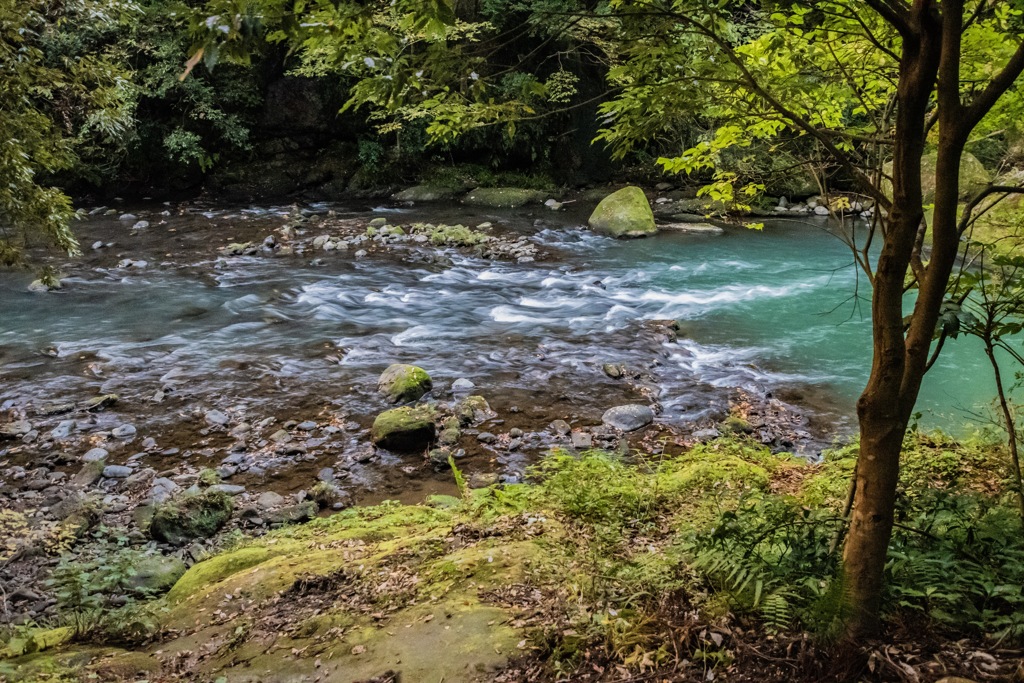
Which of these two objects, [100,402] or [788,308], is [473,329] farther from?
[788,308]

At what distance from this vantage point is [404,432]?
7000 mm

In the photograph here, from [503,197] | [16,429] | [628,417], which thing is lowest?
[16,429]

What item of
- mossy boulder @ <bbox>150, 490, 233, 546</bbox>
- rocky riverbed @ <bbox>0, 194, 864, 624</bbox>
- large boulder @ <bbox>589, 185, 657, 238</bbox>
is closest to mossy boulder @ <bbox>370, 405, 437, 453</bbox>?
rocky riverbed @ <bbox>0, 194, 864, 624</bbox>

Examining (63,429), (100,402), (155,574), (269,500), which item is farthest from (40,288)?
(155,574)

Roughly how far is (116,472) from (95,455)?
46 cm

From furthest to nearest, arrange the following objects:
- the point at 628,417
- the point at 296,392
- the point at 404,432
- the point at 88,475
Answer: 1. the point at 296,392
2. the point at 628,417
3. the point at 404,432
4. the point at 88,475

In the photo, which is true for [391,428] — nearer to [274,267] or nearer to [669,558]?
[669,558]

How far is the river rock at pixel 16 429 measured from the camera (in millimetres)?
7125

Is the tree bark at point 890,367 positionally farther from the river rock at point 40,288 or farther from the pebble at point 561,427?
the river rock at point 40,288

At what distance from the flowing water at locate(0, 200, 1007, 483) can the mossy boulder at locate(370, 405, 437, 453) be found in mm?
642

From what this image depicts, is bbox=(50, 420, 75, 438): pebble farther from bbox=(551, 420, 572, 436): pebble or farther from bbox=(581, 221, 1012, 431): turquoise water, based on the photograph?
bbox=(581, 221, 1012, 431): turquoise water

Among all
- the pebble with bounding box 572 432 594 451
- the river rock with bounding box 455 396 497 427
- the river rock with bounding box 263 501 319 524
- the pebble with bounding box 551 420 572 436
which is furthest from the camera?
the river rock with bounding box 455 396 497 427

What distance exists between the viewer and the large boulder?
55.4 feet

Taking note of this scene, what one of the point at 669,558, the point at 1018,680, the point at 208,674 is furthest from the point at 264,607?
the point at 1018,680
